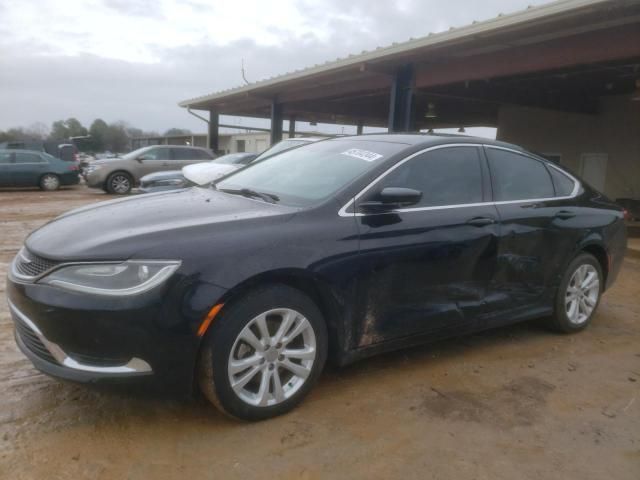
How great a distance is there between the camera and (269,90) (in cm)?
1619

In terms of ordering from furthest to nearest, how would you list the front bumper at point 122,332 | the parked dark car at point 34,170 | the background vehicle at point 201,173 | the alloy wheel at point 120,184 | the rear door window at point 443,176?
the parked dark car at point 34,170
the alloy wheel at point 120,184
the background vehicle at point 201,173
the rear door window at point 443,176
the front bumper at point 122,332

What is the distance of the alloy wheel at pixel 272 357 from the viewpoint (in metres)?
2.68

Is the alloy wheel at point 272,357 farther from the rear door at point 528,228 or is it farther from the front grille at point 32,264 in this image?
the rear door at point 528,228

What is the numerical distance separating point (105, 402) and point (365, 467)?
148cm

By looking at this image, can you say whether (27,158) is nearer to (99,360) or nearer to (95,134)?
(99,360)

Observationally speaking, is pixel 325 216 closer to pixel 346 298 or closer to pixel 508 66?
pixel 346 298

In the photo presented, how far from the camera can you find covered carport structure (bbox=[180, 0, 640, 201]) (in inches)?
316

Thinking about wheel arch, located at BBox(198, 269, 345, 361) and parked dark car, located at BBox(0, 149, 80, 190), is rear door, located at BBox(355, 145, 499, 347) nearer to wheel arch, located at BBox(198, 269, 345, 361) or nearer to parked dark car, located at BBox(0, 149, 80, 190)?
wheel arch, located at BBox(198, 269, 345, 361)

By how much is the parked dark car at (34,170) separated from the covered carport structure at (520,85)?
218 inches

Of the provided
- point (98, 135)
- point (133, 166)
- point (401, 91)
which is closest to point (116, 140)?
point (98, 135)

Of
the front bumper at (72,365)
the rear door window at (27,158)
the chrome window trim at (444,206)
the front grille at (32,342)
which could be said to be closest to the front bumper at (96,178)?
the rear door window at (27,158)

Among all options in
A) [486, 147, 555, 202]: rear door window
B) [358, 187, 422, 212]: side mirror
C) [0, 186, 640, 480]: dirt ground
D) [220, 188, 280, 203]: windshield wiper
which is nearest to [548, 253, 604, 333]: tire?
[0, 186, 640, 480]: dirt ground

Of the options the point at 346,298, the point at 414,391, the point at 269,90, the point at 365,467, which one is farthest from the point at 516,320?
the point at 269,90

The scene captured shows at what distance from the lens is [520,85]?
41.2ft
